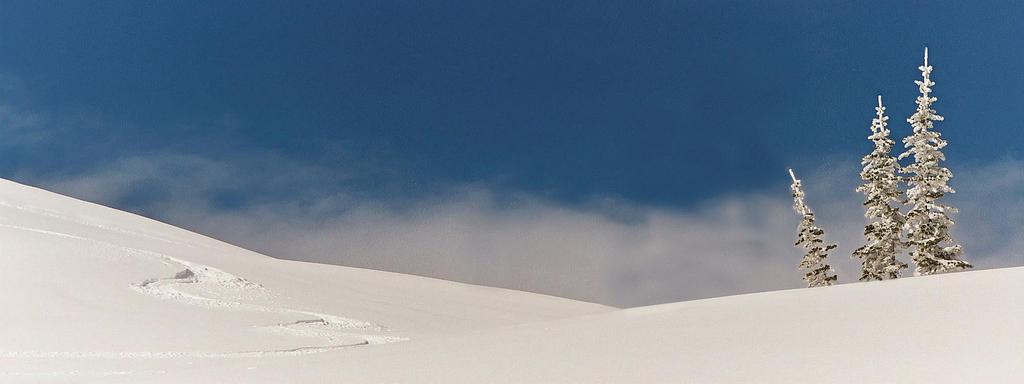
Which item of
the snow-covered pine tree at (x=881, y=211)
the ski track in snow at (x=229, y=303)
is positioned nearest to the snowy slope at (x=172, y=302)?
the ski track in snow at (x=229, y=303)

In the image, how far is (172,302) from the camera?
45.5ft

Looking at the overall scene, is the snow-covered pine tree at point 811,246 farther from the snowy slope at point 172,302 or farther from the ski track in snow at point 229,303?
the ski track in snow at point 229,303

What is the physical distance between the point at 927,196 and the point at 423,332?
16.0m

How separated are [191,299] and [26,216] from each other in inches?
277

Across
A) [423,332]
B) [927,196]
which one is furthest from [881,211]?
[423,332]

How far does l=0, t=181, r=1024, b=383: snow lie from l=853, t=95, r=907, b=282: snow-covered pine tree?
13159 millimetres

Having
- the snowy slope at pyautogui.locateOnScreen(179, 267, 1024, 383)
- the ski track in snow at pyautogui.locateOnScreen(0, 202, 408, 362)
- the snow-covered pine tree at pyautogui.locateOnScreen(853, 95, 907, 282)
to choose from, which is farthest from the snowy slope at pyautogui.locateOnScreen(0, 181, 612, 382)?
the snow-covered pine tree at pyautogui.locateOnScreen(853, 95, 907, 282)

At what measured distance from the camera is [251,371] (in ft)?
25.1

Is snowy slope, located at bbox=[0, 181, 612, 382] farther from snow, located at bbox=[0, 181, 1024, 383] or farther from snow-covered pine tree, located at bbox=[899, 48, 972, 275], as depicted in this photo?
snow-covered pine tree, located at bbox=[899, 48, 972, 275]

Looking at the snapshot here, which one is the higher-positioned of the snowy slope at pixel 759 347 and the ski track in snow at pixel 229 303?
the ski track in snow at pixel 229 303

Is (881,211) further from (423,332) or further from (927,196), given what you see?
(423,332)

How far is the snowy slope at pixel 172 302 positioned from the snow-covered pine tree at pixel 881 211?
8.79m

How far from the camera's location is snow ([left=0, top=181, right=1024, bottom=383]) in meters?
6.22

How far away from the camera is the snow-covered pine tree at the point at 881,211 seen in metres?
24.1
